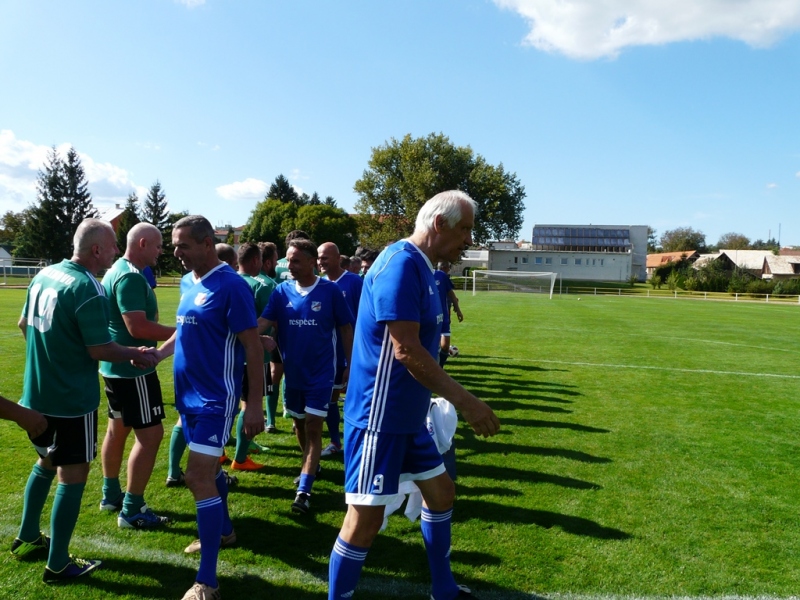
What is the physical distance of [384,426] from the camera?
2736 millimetres

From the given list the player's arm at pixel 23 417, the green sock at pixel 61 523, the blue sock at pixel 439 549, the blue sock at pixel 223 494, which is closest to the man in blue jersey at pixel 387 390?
the blue sock at pixel 439 549

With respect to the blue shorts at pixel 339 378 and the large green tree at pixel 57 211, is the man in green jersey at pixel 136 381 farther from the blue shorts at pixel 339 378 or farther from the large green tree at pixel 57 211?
the large green tree at pixel 57 211

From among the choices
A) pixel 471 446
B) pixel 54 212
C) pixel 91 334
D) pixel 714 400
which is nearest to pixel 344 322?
pixel 91 334

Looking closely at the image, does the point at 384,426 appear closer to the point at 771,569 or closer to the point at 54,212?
the point at 771,569

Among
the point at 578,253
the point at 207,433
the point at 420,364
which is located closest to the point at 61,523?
the point at 207,433

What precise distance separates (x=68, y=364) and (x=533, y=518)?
11.3 feet

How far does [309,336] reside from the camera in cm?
473

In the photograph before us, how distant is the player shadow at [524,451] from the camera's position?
601cm

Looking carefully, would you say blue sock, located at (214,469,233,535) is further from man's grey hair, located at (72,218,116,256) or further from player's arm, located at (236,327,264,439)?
man's grey hair, located at (72,218,116,256)

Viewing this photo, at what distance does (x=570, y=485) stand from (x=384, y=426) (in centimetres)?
315

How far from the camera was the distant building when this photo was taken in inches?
3046

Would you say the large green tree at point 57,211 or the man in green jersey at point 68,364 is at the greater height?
the large green tree at point 57,211

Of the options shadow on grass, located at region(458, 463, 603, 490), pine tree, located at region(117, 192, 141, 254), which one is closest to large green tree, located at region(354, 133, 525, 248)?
pine tree, located at region(117, 192, 141, 254)

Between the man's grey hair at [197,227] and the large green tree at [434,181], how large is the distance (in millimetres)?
59725
